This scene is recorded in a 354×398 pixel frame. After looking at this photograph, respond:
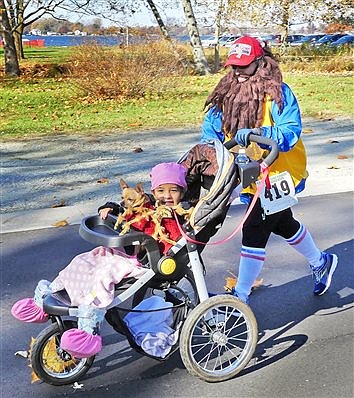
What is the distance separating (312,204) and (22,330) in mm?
3593

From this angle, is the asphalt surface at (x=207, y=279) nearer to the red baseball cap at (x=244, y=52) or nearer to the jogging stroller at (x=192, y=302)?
the jogging stroller at (x=192, y=302)

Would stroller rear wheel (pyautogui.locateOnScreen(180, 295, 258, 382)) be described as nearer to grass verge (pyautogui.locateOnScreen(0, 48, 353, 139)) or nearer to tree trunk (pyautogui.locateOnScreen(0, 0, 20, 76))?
grass verge (pyautogui.locateOnScreen(0, 48, 353, 139))

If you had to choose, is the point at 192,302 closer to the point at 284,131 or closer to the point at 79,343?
the point at 79,343

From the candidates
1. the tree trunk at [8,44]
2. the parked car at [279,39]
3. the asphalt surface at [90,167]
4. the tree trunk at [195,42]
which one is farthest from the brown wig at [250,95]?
the parked car at [279,39]

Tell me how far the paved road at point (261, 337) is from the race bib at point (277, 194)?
80 cm

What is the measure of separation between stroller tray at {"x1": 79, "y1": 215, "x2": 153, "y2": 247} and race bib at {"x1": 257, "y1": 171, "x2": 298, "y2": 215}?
923 millimetres

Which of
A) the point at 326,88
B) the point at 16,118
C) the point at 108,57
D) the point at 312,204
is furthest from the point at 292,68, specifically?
the point at 312,204

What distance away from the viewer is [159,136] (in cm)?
1088

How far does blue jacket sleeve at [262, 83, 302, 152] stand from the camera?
3686 mm

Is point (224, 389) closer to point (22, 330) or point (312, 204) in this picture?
point (22, 330)

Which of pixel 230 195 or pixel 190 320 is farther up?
pixel 230 195

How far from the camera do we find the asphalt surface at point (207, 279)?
3547 millimetres

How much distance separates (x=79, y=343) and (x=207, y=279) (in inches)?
76.0

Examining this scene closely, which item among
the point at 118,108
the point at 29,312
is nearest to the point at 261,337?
the point at 29,312
